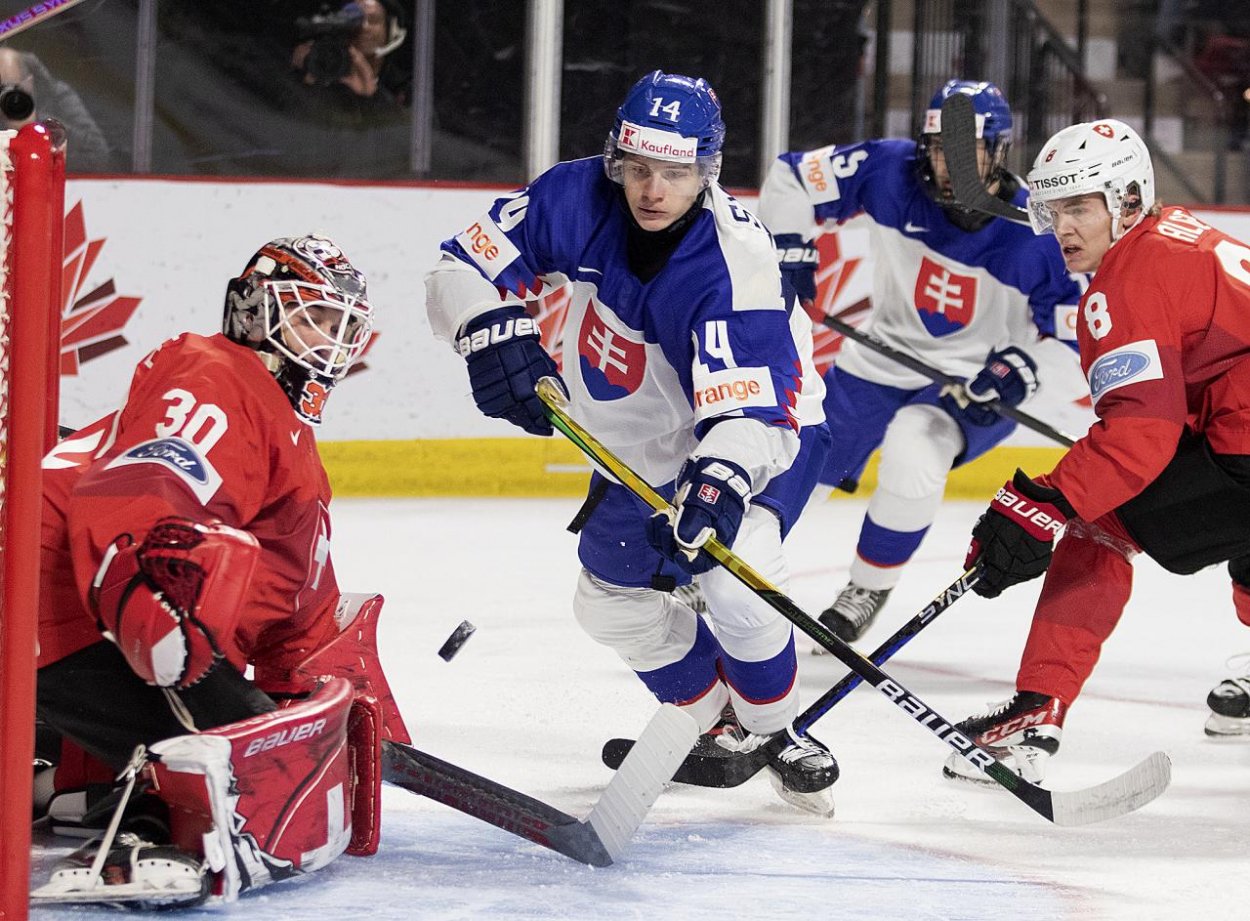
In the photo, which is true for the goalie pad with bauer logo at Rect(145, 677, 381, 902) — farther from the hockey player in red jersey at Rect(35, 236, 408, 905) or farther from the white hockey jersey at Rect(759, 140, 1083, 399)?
the white hockey jersey at Rect(759, 140, 1083, 399)

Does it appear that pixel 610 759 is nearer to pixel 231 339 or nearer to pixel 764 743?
pixel 764 743

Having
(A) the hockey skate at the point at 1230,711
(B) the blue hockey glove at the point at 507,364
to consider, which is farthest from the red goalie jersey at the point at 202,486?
(A) the hockey skate at the point at 1230,711

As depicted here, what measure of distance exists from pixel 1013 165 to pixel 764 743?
4.01 m

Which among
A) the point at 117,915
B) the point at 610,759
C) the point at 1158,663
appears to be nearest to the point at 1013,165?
the point at 1158,663

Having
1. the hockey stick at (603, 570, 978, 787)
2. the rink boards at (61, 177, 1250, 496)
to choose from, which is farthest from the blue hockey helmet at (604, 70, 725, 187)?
the rink boards at (61, 177, 1250, 496)

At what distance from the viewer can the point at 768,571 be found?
2734 millimetres

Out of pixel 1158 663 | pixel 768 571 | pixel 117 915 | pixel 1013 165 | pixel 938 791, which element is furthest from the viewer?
pixel 1013 165

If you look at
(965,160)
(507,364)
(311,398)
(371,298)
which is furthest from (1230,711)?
(371,298)

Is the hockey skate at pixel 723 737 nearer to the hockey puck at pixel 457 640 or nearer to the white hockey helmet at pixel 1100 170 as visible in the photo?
the hockey puck at pixel 457 640

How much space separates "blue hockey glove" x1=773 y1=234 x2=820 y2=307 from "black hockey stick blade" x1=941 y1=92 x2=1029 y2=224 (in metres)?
0.44

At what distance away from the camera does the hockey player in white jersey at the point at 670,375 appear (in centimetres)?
259

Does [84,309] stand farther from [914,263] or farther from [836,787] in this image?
[836,787]

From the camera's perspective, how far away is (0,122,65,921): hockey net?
1.79 meters

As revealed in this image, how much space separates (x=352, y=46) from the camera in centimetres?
585
